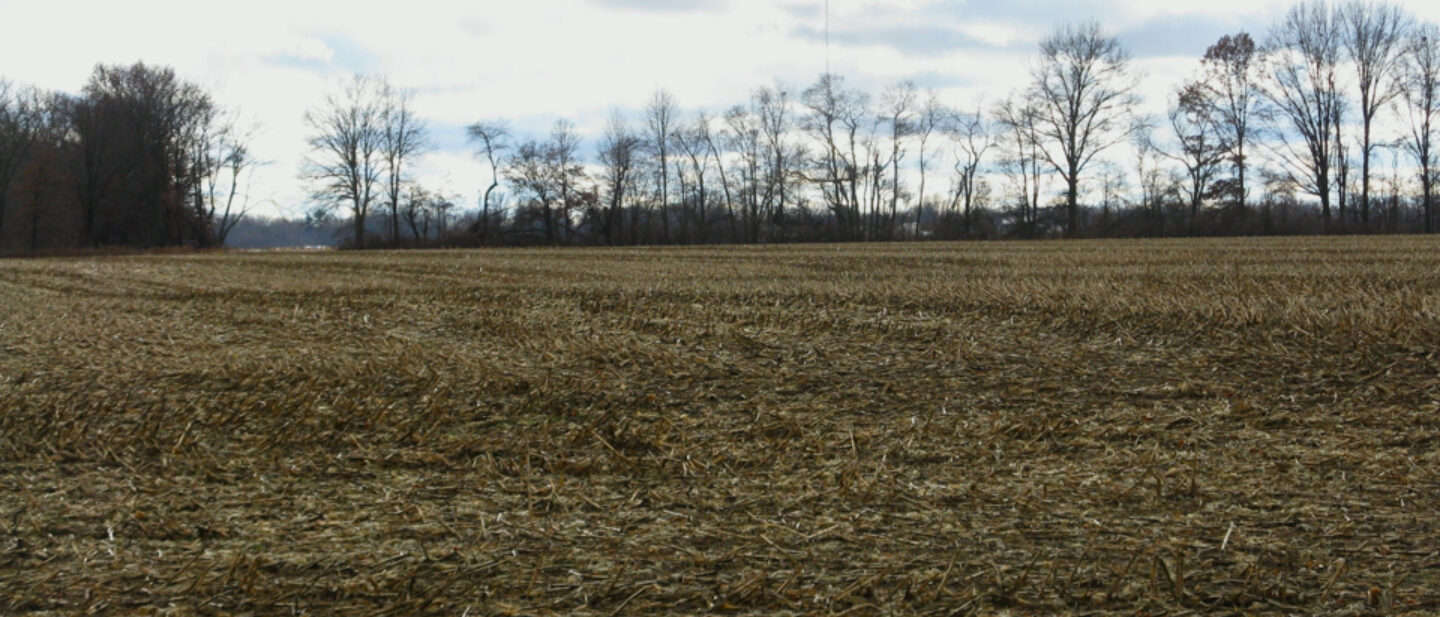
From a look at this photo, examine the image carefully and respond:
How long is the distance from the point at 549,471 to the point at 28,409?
3.06 m

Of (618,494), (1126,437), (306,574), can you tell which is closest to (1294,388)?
(1126,437)

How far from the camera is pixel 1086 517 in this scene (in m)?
3.09

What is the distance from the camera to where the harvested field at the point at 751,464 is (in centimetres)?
262

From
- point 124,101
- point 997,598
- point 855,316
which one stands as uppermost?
point 124,101

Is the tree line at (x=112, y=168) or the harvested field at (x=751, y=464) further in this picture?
the tree line at (x=112, y=168)

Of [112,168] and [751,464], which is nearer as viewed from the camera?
[751,464]

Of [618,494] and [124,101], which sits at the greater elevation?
[124,101]

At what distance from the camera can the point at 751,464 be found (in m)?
3.78

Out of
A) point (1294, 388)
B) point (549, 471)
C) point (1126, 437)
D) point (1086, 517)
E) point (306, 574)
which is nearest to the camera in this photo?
point (306, 574)

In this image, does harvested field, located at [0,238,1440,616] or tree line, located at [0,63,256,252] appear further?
tree line, located at [0,63,256,252]

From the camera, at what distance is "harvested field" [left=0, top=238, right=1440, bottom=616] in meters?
2.62

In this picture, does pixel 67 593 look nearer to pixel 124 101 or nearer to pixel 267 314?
pixel 267 314

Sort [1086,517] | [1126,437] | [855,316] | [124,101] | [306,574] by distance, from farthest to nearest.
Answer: [124,101] < [855,316] < [1126,437] < [1086,517] < [306,574]

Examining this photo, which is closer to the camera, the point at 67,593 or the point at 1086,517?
the point at 67,593
